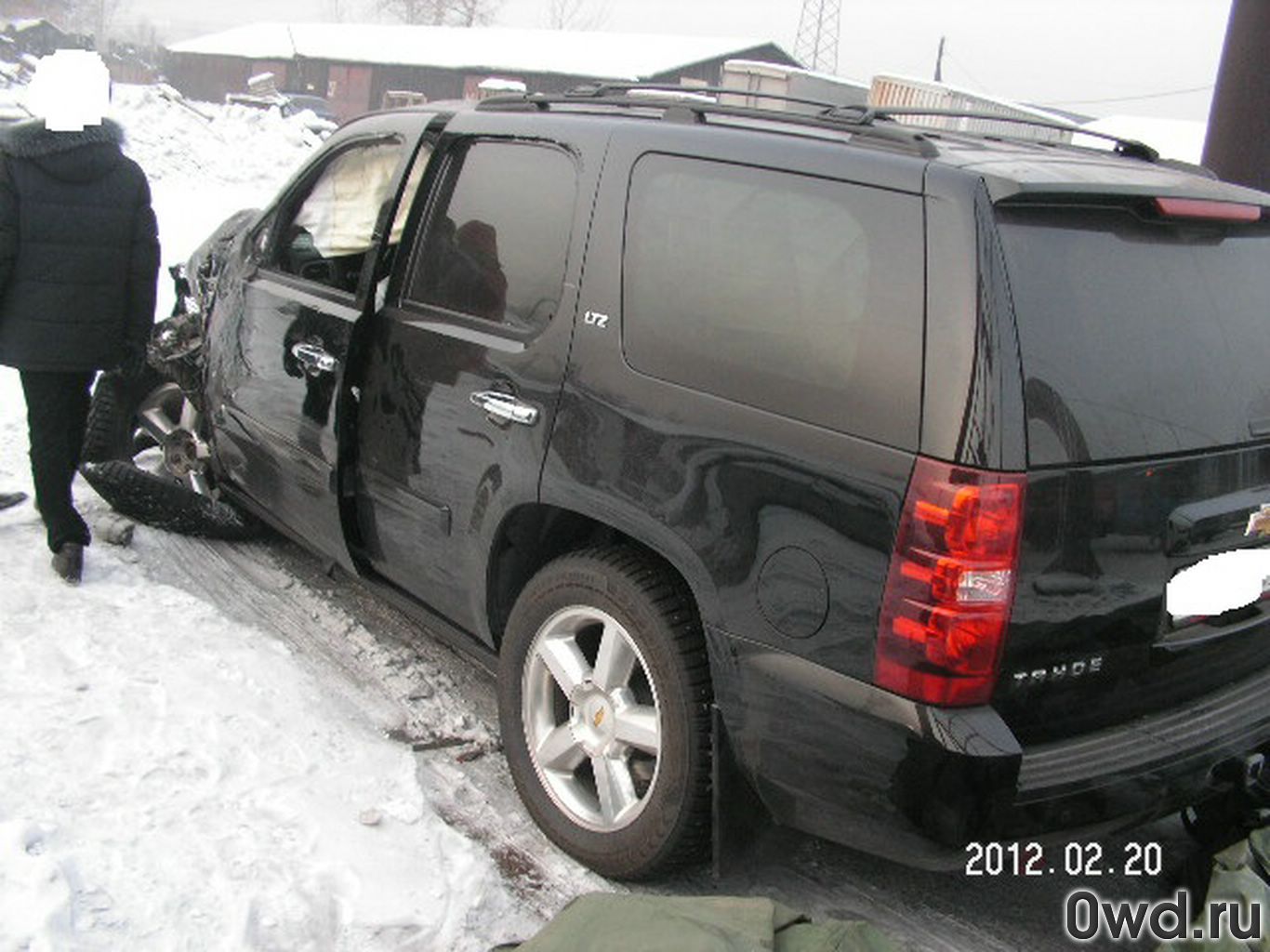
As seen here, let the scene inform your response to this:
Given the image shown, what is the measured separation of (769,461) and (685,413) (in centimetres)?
29

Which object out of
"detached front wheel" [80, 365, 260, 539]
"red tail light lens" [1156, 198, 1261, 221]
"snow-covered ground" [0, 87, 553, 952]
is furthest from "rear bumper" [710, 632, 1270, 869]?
"detached front wheel" [80, 365, 260, 539]

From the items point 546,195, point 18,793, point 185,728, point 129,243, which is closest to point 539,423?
point 546,195

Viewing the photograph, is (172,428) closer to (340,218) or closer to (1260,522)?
(340,218)

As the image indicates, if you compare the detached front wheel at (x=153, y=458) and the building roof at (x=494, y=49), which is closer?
the detached front wheel at (x=153, y=458)

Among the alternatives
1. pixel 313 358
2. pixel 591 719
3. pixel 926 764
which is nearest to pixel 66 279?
pixel 313 358

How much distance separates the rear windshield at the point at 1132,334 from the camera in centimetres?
245

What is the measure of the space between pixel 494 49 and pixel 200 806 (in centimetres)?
5053

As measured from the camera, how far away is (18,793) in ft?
9.91

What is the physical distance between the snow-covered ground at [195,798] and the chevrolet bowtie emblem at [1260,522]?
193 centimetres

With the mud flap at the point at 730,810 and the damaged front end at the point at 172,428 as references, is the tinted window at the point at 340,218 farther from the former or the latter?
the mud flap at the point at 730,810

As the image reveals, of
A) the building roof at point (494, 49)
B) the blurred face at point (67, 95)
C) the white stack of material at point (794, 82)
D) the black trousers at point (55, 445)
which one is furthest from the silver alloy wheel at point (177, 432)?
the building roof at point (494, 49)

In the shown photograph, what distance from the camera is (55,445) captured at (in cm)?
437

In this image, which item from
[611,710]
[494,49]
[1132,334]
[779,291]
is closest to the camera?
[1132,334]

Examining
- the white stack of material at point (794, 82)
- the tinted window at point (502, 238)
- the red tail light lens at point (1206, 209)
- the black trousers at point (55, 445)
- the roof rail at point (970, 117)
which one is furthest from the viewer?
the white stack of material at point (794, 82)
